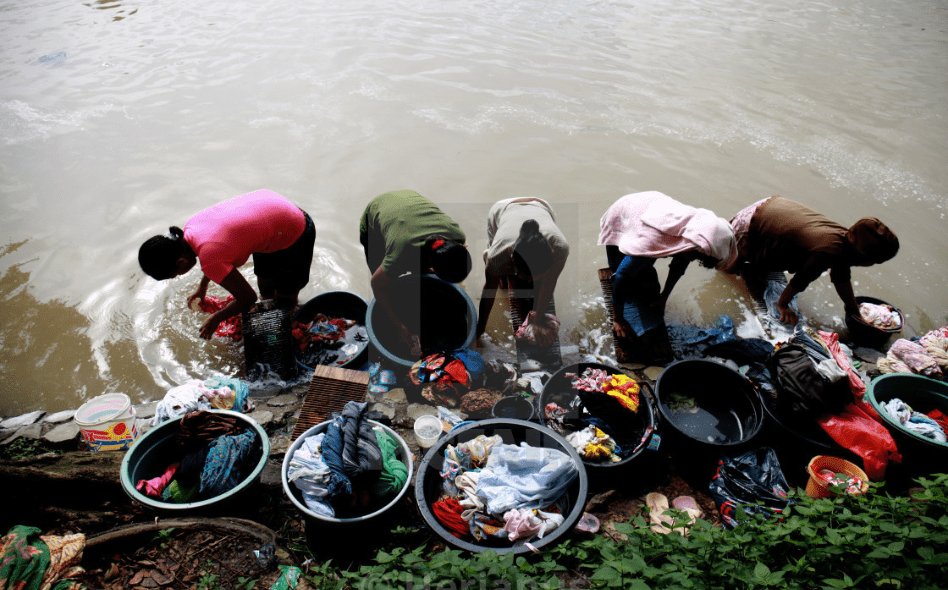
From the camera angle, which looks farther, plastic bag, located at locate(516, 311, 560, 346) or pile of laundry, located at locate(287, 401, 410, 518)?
plastic bag, located at locate(516, 311, 560, 346)

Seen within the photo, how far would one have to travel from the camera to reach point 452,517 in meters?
2.29

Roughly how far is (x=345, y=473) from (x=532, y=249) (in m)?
1.68

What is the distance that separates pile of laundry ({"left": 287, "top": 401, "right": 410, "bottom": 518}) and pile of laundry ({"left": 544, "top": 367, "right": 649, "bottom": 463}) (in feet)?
3.35

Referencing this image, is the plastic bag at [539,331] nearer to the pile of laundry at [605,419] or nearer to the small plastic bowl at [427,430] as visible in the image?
the pile of laundry at [605,419]

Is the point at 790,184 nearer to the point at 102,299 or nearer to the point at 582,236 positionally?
the point at 582,236

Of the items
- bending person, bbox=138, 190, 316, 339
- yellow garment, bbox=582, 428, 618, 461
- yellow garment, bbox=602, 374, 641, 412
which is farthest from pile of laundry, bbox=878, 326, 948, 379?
bending person, bbox=138, 190, 316, 339

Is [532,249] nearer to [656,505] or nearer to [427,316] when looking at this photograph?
[427,316]

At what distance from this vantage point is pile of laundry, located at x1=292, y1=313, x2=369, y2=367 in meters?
3.60

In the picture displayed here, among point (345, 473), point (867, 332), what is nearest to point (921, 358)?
point (867, 332)

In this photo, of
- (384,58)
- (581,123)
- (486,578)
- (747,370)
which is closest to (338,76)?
(384,58)

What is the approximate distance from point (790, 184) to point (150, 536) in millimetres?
6485

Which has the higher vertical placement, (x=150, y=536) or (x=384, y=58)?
(x=384, y=58)

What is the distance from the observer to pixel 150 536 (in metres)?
2.15

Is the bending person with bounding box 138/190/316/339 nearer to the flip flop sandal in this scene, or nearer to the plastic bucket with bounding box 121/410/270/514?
the plastic bucket with bounding box 121/410/270/514
